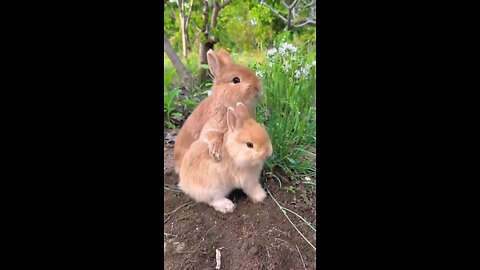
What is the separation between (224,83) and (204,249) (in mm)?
463

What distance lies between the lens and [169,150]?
1.33m

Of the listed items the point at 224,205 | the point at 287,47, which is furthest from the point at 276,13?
the point at 224,205

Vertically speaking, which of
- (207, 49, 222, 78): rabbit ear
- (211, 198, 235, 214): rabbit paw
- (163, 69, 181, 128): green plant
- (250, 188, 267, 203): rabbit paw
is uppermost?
(207, 49, 222, 78): rabbit ear

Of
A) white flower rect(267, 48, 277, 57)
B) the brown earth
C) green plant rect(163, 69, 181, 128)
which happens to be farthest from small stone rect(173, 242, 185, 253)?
white flower rect(267, 48, 277, 57)

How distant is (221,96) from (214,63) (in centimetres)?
10

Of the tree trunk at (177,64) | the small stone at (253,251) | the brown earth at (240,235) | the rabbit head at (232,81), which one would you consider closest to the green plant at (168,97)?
the tree trunk at (177,64)

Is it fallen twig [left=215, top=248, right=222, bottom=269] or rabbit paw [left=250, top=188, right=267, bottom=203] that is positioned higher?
rabbit paw [left=250, top=188, right=267, bottom=203]

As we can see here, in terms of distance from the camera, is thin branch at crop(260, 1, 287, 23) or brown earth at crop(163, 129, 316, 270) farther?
thin branch at crop(260, 1, 287, 23)

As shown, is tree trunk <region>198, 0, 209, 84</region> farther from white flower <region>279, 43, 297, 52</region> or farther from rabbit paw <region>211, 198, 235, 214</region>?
rabbit paw <region>211, 198, 235, 214</region>

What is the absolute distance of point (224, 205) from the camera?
1.22 meters

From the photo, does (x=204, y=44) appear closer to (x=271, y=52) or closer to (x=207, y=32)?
(x=207, y=32)

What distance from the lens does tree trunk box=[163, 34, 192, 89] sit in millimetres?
1287

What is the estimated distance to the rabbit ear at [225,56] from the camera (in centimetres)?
127
